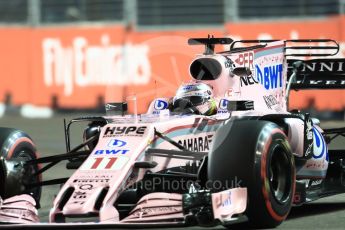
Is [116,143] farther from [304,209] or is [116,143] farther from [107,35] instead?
[107,35]

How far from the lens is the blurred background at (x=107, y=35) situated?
909 inches

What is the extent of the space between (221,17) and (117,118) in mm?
15082

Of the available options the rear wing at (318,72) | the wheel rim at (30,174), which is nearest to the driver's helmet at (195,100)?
the wheel rim at (30,174)

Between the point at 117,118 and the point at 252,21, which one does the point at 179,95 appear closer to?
the point at 117,118

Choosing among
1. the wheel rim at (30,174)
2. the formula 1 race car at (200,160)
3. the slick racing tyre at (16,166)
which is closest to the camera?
the formula 1 race car at (200,160)

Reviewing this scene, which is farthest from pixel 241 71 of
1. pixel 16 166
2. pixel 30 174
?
pixel 16 166

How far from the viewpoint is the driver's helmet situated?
10.2 meters

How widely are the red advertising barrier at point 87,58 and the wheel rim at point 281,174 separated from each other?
42.4ft

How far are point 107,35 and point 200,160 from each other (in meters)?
16.5

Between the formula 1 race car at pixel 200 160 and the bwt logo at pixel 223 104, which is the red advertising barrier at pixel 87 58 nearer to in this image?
the formula 1 race car at pixel 200 160

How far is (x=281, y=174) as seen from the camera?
30.6 ft

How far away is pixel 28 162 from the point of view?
9547 millimetres

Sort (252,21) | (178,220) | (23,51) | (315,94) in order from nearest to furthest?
1. (178,220)
2. (315,94)
3. (252,21)
4. (23,51)

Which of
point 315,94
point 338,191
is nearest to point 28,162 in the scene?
point 338,191
